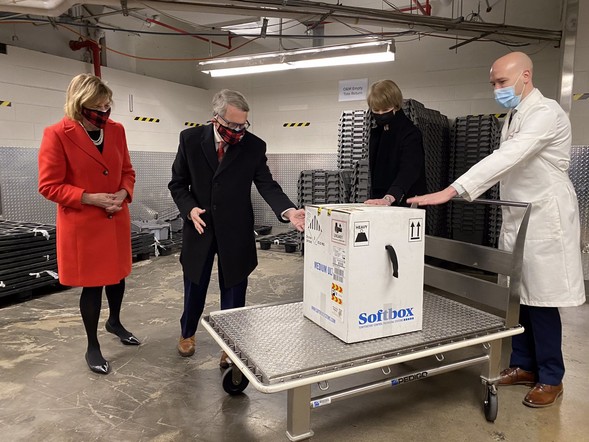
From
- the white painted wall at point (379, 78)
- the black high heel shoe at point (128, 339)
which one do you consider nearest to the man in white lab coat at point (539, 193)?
the black high heel shoe at point (128, 339)

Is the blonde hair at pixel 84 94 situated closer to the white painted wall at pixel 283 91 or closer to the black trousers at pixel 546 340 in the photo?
the black trousers at pixel 546 340

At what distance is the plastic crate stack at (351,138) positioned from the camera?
622 centimetres

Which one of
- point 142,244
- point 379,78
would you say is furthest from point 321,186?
point 142,244

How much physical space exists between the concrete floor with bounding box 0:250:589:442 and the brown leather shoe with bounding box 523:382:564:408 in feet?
0.14

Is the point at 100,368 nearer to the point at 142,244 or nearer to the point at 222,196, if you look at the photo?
the point at 222,196

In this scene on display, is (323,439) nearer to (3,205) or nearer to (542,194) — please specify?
(542,194)

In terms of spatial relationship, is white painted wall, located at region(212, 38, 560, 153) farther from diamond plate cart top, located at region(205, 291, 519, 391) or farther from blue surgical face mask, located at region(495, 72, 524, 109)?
diamond plate cart top, located at region(205, 291, 519, 391)

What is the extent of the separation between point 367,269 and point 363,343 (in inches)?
12.1

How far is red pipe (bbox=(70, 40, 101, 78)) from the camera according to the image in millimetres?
6043

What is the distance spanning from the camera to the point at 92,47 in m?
6.10

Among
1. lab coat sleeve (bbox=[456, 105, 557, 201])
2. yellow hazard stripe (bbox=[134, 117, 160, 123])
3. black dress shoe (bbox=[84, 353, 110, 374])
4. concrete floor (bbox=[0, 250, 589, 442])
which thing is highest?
yellow hazard stripe (bbox=[134, 117, 160, 123])

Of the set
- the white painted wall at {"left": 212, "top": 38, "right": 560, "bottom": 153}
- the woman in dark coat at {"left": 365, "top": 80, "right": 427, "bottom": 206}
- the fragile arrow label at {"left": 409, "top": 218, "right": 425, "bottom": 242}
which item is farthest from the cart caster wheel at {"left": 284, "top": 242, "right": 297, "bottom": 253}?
the fragile arrow label at {"left": 409, "top": 218, "right": 425, "bottom": 242}

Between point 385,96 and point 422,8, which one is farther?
point 422,8

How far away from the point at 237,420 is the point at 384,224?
134 centimetres
